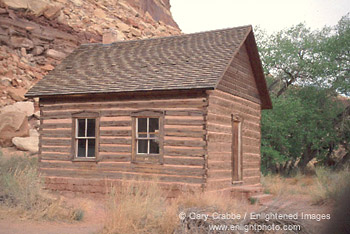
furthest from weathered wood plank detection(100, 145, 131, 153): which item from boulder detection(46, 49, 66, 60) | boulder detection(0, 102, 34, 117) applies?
boulder detection(46, 49, 66, 60)

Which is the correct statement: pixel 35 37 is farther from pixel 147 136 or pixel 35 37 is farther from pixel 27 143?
pixel 147 136

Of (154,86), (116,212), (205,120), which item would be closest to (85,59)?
(154,86)

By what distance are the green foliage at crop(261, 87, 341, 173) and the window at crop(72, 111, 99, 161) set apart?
10.0 metres

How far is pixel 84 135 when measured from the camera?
14.4 metres

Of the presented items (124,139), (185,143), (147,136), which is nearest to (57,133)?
(124,139)

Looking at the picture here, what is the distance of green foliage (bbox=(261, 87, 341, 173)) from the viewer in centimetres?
2158

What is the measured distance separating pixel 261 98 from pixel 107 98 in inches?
270

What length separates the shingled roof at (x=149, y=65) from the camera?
12891 mm

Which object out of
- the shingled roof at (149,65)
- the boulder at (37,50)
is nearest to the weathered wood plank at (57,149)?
the shingled roof at (149,65)

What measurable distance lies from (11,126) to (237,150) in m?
14.1

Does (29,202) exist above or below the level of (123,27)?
below

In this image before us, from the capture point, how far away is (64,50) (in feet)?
106

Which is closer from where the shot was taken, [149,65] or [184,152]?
[184,152]

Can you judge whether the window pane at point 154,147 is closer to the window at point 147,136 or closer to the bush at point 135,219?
the window at point 147,136
